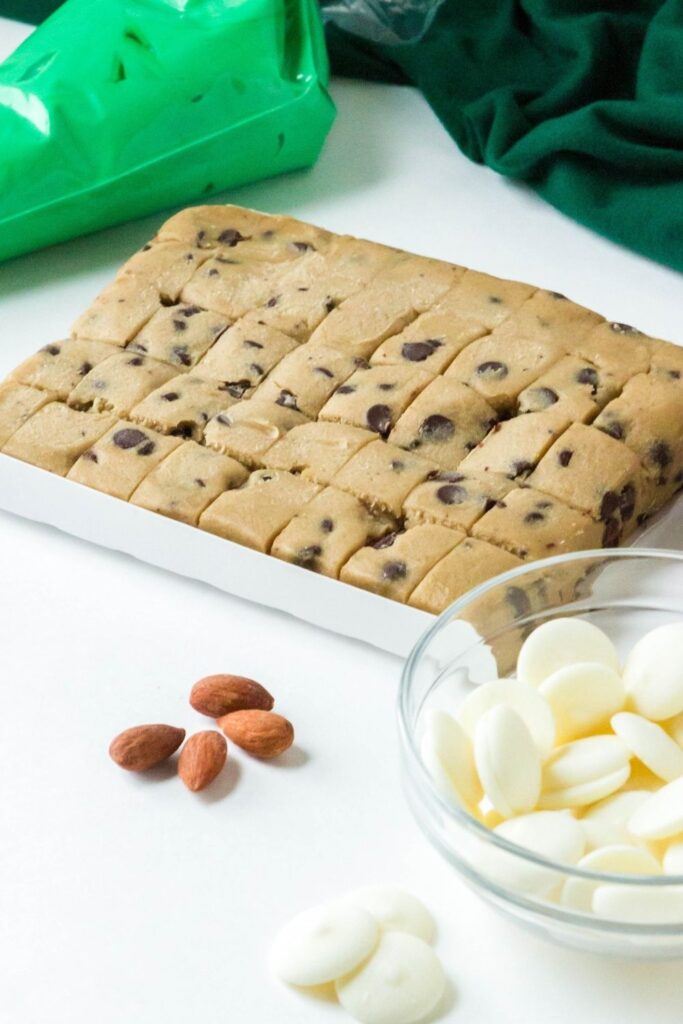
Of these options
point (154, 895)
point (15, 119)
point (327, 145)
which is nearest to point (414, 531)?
point (154, 895)

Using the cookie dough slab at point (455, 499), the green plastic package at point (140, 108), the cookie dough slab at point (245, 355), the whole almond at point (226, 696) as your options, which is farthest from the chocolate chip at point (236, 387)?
the green plastic package at point (140, 108)

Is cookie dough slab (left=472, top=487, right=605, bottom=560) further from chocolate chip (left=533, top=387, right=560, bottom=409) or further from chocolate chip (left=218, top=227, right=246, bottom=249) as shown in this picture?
chocolate chip (left=218, top=227, right=246, bottom=249)

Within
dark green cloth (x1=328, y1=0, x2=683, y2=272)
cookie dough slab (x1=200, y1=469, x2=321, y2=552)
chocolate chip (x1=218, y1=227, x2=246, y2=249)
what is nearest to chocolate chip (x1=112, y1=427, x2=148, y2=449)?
cookie dough slab (x1=200, y1=469, x2=321, y2=552)

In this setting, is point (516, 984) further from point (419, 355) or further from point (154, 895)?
point (419, 355)

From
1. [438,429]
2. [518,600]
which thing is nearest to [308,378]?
[438,429]

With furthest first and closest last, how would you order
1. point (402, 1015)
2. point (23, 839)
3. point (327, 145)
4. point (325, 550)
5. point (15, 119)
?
point (327, 145)
point (15, 119)
point (325, 550)
point (23, 839)
point (402, 1015)

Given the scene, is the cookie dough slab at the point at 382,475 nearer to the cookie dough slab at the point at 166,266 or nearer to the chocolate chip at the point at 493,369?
the chocolate chip at the point at 493,369
